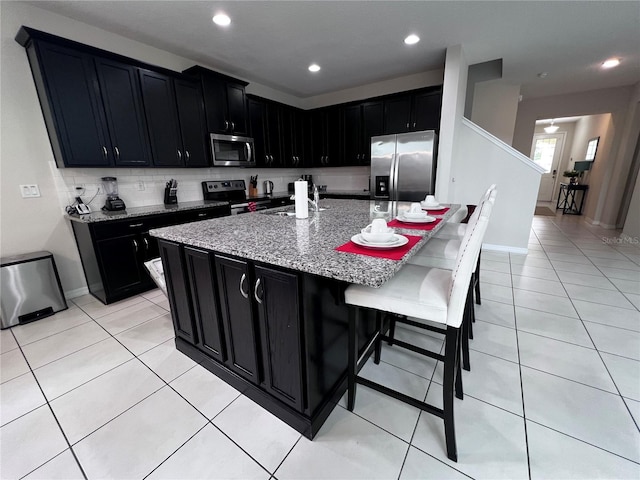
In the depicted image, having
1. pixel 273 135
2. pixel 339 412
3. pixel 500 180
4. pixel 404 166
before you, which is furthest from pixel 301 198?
pixel 500 180

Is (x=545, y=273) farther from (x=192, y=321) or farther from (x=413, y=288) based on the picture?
(x=192, y=321)

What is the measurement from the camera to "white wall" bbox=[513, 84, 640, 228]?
492cm

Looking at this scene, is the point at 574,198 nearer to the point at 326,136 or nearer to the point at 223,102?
the point at 326,136

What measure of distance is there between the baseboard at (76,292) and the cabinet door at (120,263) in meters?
0.57

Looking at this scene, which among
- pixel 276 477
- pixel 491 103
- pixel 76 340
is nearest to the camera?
pixel 276 477

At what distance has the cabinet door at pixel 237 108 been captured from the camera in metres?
3.58

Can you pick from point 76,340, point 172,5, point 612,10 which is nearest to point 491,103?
point 612,10

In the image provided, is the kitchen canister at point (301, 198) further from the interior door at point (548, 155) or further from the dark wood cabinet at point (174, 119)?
the interior door at point (548, 155)

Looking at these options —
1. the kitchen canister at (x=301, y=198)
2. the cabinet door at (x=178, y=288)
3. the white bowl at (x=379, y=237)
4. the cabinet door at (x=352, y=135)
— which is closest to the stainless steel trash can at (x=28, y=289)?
the cabinet door at (x=178, y=288)

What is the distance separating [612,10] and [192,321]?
4533 mm

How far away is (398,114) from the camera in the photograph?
402 centimetres

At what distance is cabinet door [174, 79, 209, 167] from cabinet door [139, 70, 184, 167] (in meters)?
0.07

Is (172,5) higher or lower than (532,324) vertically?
higher

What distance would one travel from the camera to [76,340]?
2057mm
